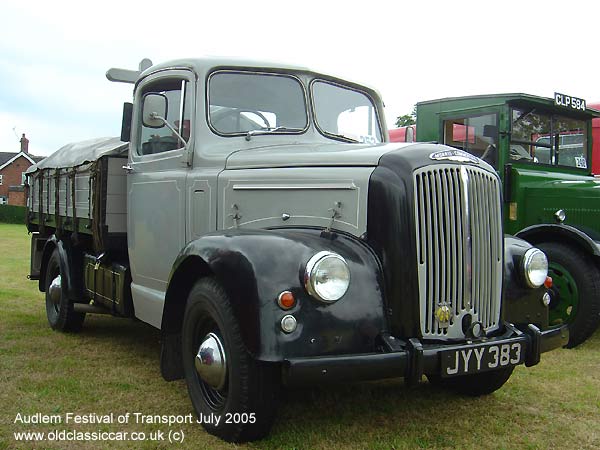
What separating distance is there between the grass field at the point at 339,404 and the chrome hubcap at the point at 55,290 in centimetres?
65

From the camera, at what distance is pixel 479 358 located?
314cm

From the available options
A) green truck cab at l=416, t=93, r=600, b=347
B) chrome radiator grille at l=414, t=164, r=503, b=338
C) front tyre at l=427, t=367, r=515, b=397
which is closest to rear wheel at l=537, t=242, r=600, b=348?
green truck cab at l=416, t=93, r=600, b=347

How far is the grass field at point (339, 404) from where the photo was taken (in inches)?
132

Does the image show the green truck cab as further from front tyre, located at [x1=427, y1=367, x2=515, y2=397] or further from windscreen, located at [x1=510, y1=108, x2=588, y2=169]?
front tyre, located at [x1=427, y1=367, x2=515, y2=397]

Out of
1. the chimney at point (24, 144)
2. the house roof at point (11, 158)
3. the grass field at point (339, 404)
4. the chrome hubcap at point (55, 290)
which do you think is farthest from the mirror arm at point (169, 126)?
the chimney at point (24, 144)

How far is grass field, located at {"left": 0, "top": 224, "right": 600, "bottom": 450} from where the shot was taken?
3.36 metres

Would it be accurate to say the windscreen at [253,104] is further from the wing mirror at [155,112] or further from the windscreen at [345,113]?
the wing mirror at [155,112]

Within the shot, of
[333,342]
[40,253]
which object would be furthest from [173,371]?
[40,253]

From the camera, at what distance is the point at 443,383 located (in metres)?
4.34

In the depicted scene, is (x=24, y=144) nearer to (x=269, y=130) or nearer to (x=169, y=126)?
(x=169, y=126)

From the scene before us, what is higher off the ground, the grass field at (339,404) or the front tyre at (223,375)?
the front tyre at (223,375)

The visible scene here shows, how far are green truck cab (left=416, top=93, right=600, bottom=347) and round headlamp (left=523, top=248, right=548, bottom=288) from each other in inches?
90.1

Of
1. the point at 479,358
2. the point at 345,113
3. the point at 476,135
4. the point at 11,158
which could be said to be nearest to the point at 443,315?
the point at 479,358

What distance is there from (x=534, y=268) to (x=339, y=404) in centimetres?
142
